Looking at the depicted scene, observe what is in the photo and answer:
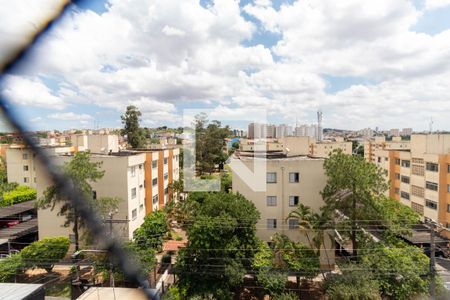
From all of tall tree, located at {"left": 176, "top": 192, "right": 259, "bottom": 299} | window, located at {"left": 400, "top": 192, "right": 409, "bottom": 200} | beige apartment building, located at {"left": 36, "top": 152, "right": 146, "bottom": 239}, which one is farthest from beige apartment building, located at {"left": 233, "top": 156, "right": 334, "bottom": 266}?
window, located at {"left": 400, "top": 192, "right": 409, "bottom": 200}

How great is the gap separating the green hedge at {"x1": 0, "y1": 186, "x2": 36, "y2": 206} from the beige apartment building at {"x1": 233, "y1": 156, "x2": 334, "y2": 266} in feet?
45.7

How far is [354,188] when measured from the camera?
785 cm

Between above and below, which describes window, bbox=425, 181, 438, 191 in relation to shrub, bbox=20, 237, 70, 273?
above

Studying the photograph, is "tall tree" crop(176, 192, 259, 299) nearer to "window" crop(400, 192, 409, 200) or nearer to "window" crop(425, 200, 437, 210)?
"window" crop(425, 200, 437, 210)

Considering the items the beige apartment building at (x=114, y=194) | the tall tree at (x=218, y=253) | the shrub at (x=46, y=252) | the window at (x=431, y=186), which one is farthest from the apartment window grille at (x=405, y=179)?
the shrub at (x=46, y=252)

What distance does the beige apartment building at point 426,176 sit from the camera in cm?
1266

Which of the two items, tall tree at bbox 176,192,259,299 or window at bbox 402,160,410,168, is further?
window at bbox 402,160,410,168

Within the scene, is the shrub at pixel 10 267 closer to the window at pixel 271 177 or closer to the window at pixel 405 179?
the window at pixel 271 177

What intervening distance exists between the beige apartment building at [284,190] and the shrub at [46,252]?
604cm

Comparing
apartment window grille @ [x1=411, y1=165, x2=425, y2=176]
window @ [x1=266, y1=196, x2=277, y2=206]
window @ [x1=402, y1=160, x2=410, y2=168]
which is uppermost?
window @ [x1=402, y1=160, x2=410, y2=168]

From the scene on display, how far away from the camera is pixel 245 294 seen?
7.83m

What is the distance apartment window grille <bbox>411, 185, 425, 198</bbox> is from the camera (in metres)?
14.0

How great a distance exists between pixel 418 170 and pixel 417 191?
106 cm

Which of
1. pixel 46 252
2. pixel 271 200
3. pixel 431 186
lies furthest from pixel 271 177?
pixel 431 186
